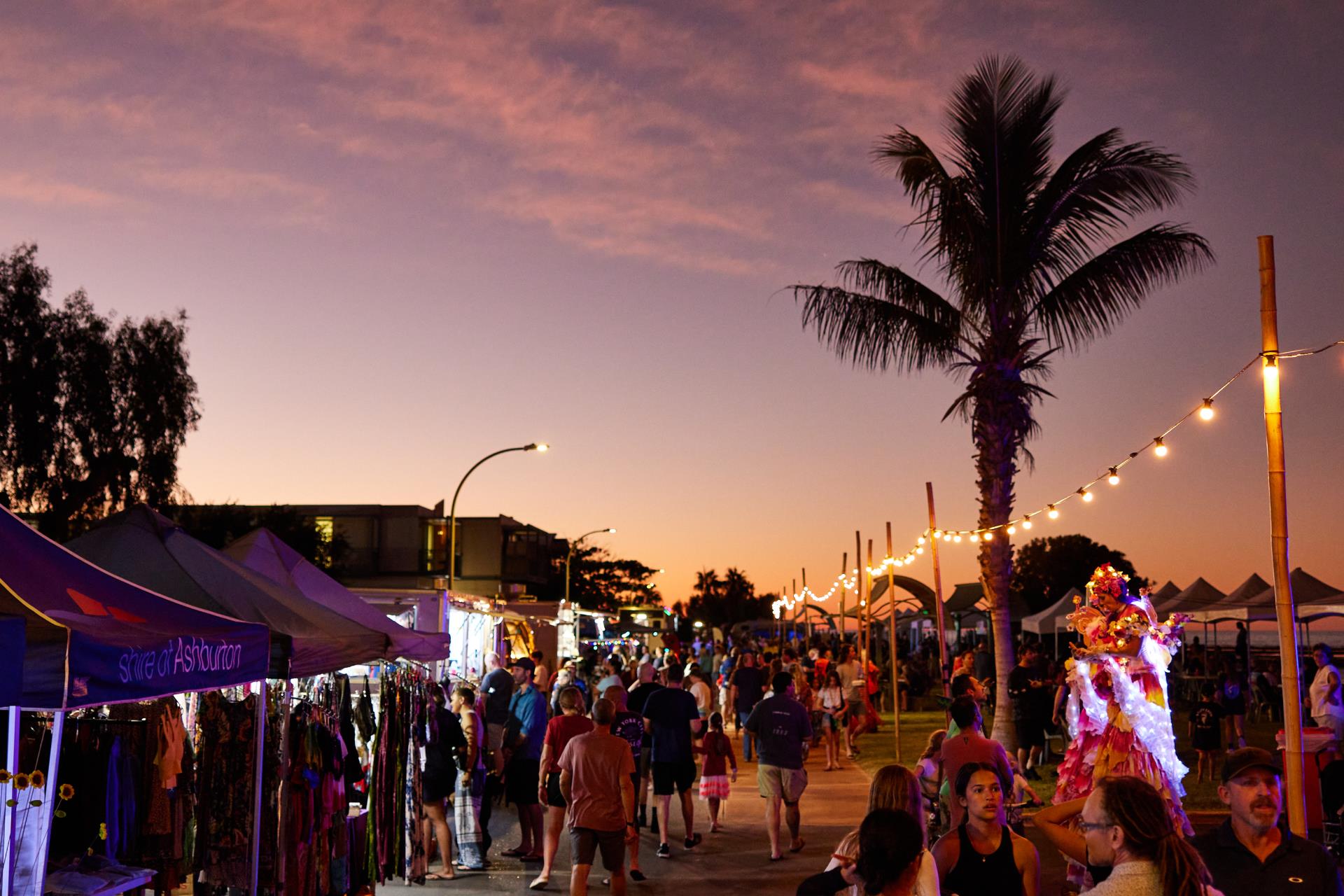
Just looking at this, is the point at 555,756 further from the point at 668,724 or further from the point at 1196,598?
the point at 1196,598

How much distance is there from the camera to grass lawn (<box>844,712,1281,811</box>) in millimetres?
16556

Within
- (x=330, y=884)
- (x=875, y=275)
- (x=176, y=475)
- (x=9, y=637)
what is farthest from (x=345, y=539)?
(x=9, y=637)

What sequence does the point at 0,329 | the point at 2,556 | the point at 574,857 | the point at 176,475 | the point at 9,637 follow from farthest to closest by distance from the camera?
Result: the point at 176,475 → the point at 0,329 → the point at 574,857 → the point at 2,556 → the point at 9,637

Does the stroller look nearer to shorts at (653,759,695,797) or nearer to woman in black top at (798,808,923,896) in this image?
shorts at (653,759,695,797)

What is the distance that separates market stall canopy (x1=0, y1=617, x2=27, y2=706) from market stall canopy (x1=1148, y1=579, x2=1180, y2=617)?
102ft

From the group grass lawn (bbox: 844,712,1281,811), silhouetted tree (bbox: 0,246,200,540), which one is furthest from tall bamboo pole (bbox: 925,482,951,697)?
silhouetted tree (bbox: 0,246,200,540)

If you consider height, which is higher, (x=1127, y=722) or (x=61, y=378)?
(x=61, y=378)

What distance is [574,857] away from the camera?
9867 millimetres

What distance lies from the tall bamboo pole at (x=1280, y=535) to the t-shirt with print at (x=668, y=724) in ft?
21.2

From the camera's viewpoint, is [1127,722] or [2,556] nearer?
[2,556]

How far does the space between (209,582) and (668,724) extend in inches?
228

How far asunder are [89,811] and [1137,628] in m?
8.20

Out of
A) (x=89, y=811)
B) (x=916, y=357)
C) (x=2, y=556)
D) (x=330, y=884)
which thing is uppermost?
(x=916, y=357)

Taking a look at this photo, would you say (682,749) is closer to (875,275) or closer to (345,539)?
(875,275)
